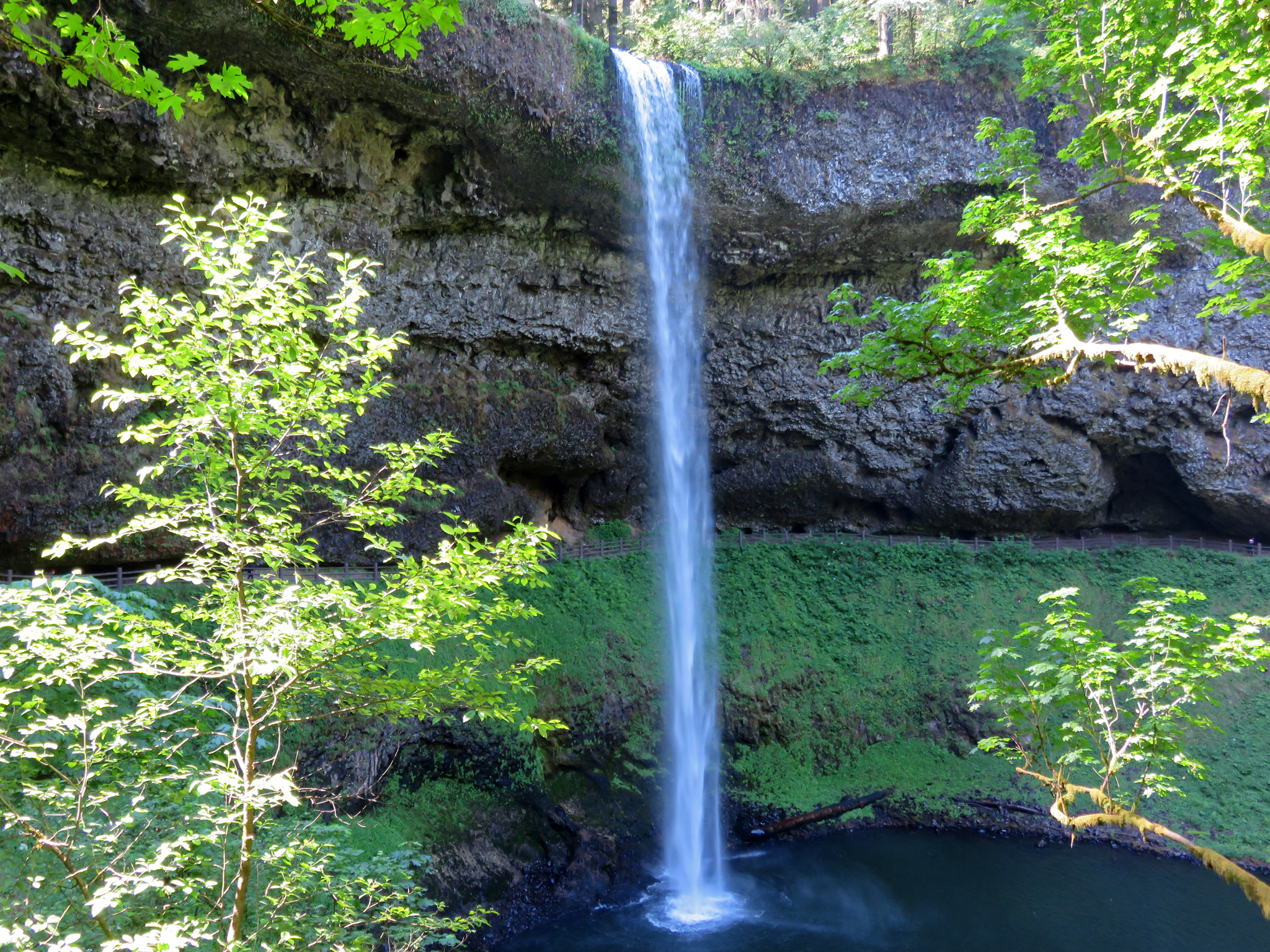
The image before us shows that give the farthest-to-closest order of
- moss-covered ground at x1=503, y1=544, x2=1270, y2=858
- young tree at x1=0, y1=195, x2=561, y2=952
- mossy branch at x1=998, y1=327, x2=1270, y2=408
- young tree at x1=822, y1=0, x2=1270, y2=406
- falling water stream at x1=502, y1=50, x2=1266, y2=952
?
moss-covered ground at x1=503, y1=544, x2=1270, y2=858
falling water stream at x1=502, y1=50, x2=1266, y2=952
young tree at x1=822, y1=0, x2=1270, y2=406
mossy branch at x1=998, y1=327, x2=1270, y2=408
young tree at x1=0, y1=195, x2=561, y2=952

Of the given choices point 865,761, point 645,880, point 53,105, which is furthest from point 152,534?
point 865,761

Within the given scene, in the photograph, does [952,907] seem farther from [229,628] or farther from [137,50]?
[137,50]

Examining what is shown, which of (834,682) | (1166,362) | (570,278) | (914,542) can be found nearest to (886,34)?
(570,278)

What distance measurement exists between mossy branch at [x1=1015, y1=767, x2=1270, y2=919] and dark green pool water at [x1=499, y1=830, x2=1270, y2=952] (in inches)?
291

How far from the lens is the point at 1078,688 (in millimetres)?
5188

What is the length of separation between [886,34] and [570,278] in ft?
35.6

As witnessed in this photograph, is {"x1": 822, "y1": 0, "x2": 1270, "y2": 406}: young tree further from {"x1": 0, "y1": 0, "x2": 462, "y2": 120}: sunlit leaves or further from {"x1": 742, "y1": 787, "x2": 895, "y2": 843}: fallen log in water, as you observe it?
{"x1": 742, "y1": 787, "x2": 895, "y2": 843}: fallen log in water

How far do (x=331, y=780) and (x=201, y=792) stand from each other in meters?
8.93

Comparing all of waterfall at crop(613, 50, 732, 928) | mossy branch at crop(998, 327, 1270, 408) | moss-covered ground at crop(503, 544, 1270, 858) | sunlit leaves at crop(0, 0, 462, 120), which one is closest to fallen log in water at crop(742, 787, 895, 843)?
moss-covered ground at crop(503, 544, 1270, 858)

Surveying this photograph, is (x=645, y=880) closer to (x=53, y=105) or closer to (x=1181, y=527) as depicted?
(x=53, y=105)

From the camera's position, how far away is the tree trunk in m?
18.8

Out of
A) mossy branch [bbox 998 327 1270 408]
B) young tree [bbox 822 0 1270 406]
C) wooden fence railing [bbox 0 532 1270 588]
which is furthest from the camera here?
wooden fence railing [bbox 0 532 1270 588]

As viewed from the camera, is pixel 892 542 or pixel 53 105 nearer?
pixel 53 105

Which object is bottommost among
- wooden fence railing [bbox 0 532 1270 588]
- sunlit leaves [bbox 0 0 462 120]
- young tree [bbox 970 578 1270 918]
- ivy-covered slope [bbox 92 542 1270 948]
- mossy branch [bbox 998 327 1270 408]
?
ivy-covered slope [bbox 92 542 1270 948]
